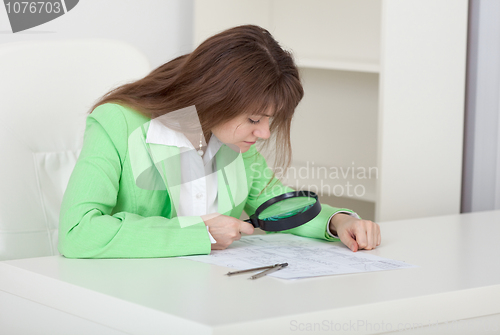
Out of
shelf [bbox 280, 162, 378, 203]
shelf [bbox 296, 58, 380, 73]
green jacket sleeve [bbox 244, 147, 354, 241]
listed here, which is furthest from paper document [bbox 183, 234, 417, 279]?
shelf [bbox 280, 162, 378, 203]

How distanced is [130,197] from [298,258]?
394 mm

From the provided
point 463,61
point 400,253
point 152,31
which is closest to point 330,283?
point 400,253

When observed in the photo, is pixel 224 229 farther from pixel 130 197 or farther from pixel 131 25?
pixel 131 25

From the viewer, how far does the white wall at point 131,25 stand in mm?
1869

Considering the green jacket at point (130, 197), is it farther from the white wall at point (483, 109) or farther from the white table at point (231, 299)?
the white wall at point (483, 109)

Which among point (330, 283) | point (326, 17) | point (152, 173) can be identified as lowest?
point (330, 283)

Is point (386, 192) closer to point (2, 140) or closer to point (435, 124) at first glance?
point (435, 124)

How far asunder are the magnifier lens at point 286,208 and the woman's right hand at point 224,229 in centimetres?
5

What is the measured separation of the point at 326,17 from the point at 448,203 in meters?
1.00

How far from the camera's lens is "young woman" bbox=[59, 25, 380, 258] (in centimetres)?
106

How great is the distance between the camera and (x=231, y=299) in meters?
0.77

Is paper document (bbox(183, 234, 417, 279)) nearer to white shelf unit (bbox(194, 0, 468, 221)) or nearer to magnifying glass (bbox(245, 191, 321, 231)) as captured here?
magnifying glass (bbox(245, 191, 321, 231))

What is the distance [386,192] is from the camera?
1872 mm

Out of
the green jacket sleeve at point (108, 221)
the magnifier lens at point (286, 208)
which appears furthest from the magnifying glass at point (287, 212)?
the green jacket sleeve at point (108, 221)
